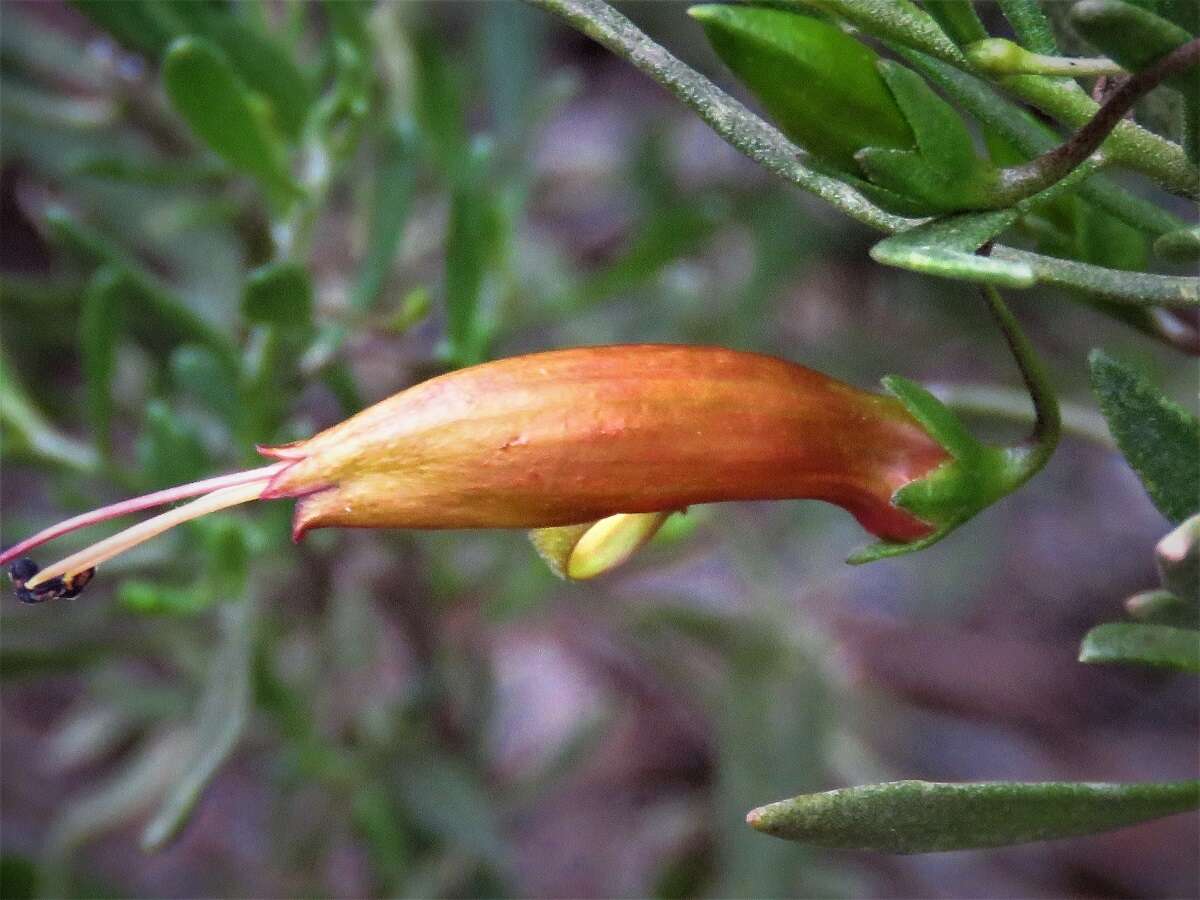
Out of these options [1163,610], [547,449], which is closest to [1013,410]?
[1163,610]

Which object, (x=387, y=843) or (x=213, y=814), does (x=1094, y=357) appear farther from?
(x=213, y=814)

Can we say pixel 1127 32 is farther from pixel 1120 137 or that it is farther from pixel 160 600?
pixel 160 600

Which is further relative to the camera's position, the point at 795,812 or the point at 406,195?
the point at 406,195

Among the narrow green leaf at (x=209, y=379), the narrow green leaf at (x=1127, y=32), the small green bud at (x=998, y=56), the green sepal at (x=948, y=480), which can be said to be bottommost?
the narrow green leaf at (x=209, y=379)

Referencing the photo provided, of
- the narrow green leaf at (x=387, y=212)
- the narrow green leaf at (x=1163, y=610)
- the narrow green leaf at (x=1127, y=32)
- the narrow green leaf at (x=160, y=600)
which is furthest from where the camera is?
the narrow green leaf at (x=387, y=212)

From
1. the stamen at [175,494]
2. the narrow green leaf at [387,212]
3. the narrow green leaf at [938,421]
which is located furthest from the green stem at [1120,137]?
the narrow green leaf at [387,212]

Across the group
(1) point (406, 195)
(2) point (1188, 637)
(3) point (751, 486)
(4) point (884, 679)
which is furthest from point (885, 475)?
(4) point (884, 679)

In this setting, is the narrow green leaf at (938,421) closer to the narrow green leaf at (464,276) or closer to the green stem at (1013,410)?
the green stem at (1013,410)
